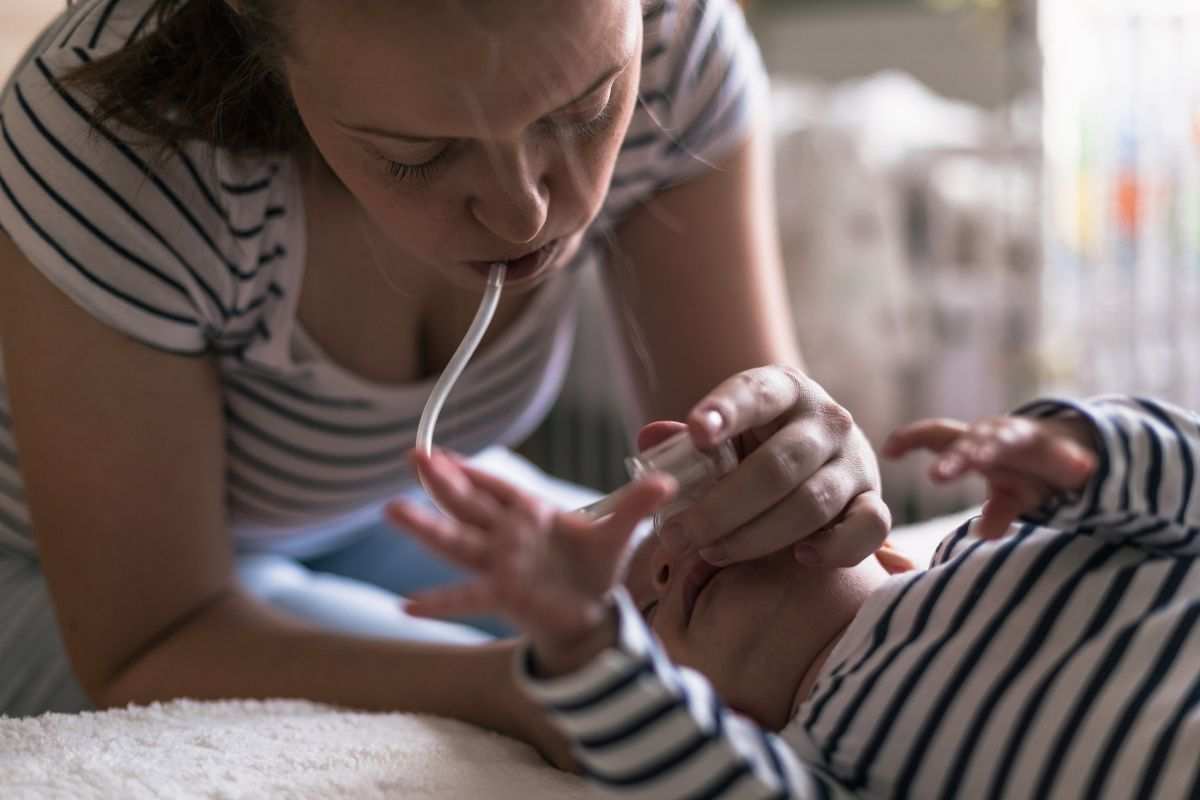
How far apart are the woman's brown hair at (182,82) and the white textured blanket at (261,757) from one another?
34 centimetres

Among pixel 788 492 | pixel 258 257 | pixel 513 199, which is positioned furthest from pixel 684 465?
pixel 258 257

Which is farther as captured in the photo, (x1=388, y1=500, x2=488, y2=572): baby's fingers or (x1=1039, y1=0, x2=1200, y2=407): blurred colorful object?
(x1=1039, y1=0, x2=1200, y2=407): blurred colorful object

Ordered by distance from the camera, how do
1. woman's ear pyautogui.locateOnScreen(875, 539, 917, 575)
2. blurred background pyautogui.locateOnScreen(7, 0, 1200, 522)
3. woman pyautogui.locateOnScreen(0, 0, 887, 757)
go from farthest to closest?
blurred background pyautogui.locateOnScreen(7, 0, 1200, 522), woman's ear pyautogui.locateOnScreen(875, 539, 917, 575), woman pyautogui.locateOnScreen(0, 0, 887, 757)

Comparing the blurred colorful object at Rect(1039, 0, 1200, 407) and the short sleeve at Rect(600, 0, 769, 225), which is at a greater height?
the short sleeve at Rect(600, 0, 769, 225)

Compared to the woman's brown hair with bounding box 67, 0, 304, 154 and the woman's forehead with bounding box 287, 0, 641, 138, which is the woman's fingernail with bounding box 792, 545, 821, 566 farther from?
the woman's brown hair with bounding box 67, 0, 304, 154

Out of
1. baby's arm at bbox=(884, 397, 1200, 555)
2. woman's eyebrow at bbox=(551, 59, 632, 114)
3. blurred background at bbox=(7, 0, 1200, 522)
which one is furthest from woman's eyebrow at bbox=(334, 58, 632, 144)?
blurred background at bbox=(7, 0, 1200, 522)

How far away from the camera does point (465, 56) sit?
607 mm

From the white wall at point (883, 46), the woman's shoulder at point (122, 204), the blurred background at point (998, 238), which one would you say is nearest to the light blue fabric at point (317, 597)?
the woman's shoulder at point (122, 204)

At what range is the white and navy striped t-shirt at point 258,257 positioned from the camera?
2.71 feet

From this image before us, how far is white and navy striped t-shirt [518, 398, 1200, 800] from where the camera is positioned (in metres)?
0.49

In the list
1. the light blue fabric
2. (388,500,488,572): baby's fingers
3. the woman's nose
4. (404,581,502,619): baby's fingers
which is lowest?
the light blue fabric

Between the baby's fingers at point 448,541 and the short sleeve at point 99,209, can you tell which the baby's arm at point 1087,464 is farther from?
the short sleeve at point 99,209

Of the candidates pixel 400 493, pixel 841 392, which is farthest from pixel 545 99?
pixel 841 392

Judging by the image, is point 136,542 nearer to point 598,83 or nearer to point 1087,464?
point 598,83
